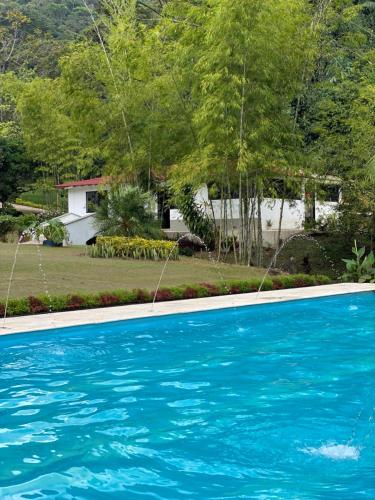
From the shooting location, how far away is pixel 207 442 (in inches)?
205

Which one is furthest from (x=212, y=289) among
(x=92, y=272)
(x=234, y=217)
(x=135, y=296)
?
(x=234, y=217)

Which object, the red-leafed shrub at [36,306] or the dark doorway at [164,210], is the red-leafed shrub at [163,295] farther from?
the dark doorway at [164,210]

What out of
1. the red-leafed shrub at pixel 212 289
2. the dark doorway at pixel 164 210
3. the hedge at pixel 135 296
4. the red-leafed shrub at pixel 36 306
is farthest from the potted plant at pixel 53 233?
the red-leafed shrub at pixel 36 306

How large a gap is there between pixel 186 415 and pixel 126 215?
52.7ft

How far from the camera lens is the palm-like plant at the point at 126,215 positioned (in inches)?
839

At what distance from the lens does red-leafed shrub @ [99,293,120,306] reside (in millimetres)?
12344

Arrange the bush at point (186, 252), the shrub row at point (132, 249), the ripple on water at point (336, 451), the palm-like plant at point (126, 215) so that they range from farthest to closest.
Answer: the bush at point (186, 252)
the palm-like plant at point (126, 215)
the shrub row at point (132, 249)
the ripple on water at point (336, 451)

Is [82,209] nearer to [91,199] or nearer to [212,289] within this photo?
[91,199]

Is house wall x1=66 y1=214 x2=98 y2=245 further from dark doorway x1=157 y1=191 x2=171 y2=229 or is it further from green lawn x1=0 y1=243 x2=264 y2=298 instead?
green lawn x1=0 y1=243 x2=264 y2=298

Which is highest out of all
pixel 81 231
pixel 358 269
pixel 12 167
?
pixel 12 167

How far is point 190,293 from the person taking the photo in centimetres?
1388

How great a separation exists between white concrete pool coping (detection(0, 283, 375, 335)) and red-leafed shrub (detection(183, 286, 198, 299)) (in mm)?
394

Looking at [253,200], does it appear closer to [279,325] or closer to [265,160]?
[265,160]

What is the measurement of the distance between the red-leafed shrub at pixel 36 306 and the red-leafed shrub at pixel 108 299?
1217 mm
